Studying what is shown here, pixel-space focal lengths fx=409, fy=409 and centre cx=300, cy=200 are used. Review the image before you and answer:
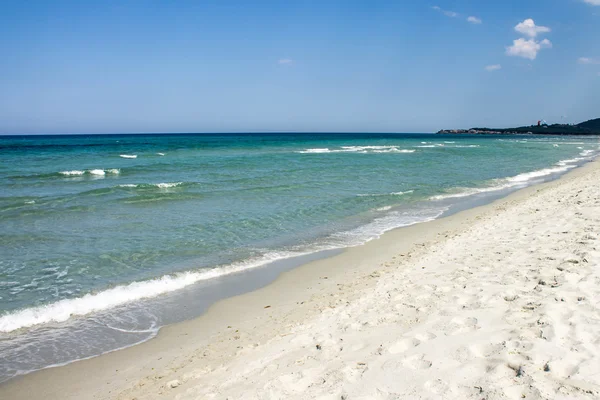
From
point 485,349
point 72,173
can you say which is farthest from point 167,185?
point 485,349

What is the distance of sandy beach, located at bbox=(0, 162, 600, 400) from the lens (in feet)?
10.9

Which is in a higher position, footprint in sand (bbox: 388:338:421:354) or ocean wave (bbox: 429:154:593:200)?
ocean wave (bbox: 429:154:593:200)

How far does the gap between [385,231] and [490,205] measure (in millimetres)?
5451

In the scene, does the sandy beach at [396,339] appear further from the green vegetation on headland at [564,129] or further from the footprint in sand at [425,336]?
the green vegetation on headland at [564,129]

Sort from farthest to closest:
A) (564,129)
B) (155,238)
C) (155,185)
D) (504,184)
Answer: (564,129) < (504,184) < (155,185) < (155,238)

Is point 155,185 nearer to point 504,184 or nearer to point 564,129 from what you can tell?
point 504,184

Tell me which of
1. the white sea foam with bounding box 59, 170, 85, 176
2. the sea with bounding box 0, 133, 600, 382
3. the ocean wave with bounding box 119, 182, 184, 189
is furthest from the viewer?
the white sea foam with bounding box 59, 170, 85, 176

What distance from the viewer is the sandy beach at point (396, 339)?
3322mm

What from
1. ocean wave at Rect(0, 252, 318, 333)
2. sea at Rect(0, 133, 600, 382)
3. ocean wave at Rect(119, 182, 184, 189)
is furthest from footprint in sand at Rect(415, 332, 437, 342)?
ocean wave at Rect(119, 182, 184, 189)

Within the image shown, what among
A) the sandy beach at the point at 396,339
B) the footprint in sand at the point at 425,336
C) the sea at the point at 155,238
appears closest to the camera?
the sandy beach at the point at 396,339

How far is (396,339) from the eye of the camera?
4.14 m

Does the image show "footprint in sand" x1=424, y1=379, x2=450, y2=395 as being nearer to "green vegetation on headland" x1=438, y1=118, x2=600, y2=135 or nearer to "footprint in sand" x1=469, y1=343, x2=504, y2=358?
"footprint in sand" x1=469, y1=343, x2=504, y2=358

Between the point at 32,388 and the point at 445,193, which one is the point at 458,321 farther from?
the point at 445,193

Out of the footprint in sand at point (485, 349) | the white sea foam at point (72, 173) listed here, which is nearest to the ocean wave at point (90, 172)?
the white sea foam at point (72, 173)
